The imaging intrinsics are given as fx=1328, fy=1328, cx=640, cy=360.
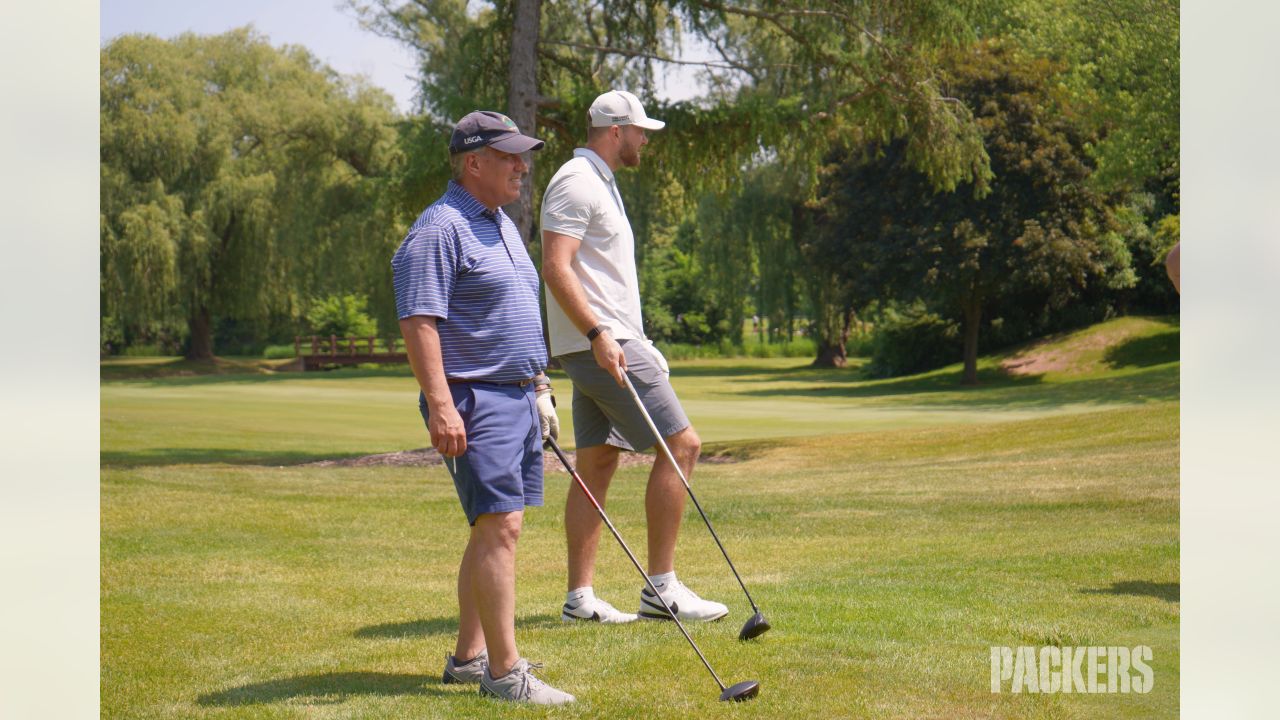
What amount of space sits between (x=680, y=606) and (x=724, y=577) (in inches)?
46.5

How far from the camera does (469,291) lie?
3551 millimetres

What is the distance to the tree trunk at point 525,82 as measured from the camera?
40.3 ft

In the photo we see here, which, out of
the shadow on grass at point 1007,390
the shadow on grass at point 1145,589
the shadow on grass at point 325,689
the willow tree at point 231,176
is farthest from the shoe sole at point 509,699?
the willow tree at point 231,176

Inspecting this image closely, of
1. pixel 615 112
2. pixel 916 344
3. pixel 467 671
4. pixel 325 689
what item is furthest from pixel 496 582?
pixel 916 344

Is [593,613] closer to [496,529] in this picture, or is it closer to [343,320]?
[496,529]

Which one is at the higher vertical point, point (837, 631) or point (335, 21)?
point (335, 21)

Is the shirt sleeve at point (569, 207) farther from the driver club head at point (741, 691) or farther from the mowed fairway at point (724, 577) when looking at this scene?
the driver club head at point (741, 691)

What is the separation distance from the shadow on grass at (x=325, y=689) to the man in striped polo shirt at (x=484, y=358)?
205 millimetres
